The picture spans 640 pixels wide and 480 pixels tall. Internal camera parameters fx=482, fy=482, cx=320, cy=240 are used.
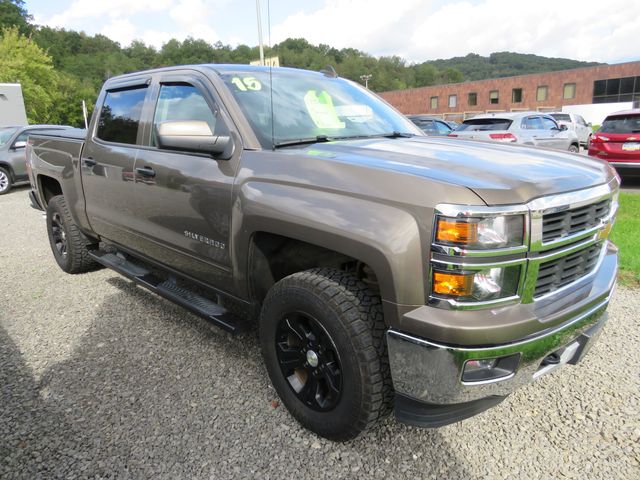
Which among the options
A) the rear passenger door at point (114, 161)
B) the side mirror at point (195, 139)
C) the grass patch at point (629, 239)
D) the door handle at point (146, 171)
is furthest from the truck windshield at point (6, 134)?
the grass patch at point (629, 239)

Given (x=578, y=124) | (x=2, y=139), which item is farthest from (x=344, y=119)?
(x=578, y=124)

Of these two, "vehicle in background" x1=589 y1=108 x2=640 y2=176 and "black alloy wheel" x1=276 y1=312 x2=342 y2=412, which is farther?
"vehicle in background" x1=589 y1=108 x2=640 y2=176

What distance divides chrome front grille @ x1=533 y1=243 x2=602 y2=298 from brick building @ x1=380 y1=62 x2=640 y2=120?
1621 inches

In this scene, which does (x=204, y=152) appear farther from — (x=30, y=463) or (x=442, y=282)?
(x=30, y=463)

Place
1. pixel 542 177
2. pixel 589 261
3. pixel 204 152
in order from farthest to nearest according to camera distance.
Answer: pixel 204 152 < pixel 589 261 < pixel 542 177

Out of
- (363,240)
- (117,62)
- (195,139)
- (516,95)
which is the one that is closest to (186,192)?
(195,139)

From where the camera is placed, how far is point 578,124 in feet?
62.7

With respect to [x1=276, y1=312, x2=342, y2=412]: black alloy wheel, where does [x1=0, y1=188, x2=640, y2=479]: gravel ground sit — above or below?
below

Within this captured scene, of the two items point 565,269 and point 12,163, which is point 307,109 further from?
point 12,163

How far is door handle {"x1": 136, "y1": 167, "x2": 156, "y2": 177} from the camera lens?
10.7ft

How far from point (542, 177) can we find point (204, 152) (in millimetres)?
1774

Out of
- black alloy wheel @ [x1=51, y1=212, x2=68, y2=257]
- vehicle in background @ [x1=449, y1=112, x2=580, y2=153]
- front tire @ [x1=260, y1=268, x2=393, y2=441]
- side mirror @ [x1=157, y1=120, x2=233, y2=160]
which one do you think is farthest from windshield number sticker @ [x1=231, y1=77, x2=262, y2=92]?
vehicle in background @ [x1=449, y1=112, x2=580, y2=153]

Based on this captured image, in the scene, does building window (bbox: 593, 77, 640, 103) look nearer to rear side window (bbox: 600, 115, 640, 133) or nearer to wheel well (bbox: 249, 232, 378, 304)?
rear side window (bbox: 600, 115, 640, 133)

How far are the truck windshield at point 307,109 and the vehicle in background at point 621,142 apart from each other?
8.36m
